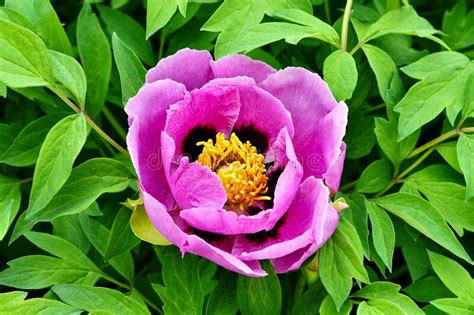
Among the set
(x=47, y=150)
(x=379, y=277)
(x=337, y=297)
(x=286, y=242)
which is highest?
(x=47, y=150)

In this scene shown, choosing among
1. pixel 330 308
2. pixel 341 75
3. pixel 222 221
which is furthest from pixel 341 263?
pixel 341 75

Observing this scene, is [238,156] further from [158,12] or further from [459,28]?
[459,28]

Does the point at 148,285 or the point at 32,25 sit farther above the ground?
the point at 32,25

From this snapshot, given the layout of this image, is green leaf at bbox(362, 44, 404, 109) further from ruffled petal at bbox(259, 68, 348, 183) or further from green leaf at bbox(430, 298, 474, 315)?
green leaf at bbox(430, 298, 474, 315)

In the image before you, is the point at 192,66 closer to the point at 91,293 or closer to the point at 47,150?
the point at 47,150

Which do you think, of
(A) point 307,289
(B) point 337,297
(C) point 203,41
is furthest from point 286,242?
(C) point 203,41

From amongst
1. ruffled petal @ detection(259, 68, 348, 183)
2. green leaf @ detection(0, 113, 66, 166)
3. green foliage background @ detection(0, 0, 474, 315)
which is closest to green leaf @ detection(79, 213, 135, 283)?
green foliage background @ detection(0, 0, 474, 315)
